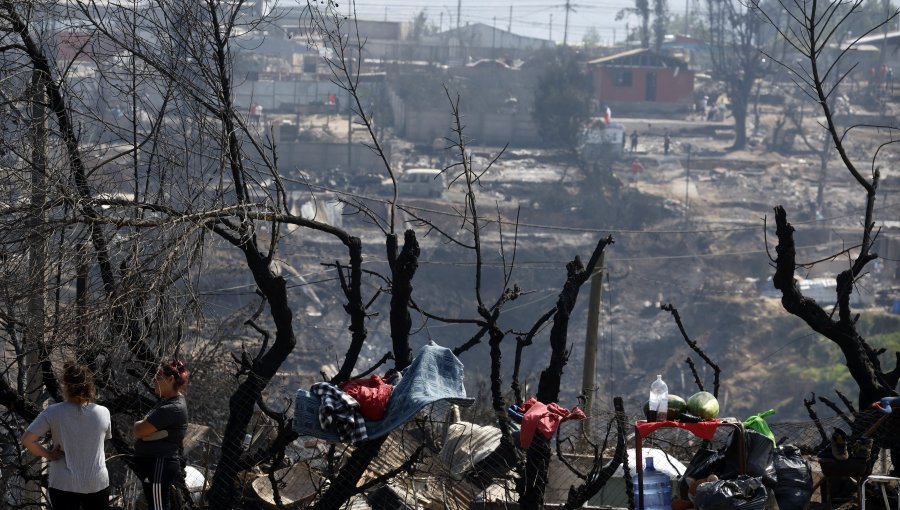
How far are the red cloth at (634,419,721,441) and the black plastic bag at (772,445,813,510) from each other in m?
0.35

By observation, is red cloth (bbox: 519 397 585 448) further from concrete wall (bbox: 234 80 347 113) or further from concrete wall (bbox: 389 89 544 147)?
concrete wall (bbox: 234 80 347 113)

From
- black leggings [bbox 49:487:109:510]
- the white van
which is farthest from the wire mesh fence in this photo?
the white van

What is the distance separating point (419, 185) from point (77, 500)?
1675 inches

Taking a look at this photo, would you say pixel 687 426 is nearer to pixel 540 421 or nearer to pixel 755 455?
pixel 755 455

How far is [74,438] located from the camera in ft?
16.8

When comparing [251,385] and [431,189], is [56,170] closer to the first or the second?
[251,385]

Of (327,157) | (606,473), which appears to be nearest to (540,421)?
(606,473)

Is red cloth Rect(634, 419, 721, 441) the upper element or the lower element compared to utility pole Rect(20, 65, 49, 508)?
lower

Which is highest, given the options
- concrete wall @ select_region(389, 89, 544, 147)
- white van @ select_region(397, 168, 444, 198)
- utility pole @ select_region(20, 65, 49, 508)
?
utility pole @ select_region(20, 65, 49, 508)

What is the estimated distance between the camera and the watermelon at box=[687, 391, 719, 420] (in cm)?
563

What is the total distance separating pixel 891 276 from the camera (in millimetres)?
44531

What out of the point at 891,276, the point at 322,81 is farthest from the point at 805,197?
the point at 322,81

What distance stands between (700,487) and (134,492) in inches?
157

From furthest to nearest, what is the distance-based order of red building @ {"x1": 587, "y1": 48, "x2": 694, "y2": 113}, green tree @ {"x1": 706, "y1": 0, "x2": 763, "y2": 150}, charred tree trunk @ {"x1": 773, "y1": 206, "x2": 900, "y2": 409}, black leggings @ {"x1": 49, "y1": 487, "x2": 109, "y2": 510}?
1. red building @ {"x1": 587, "y1": 48, "x2": 694, "y2": 113}
2. green tree @ {"x1": 706, "y1": 0, "x2": 763, "y2": 150}
3. charred tree trunk @ {"x1": 773, "y1": 206, "x2": 900, "y2": 409}
4. black leggings @ {"x1": 49, "y1": 487, "x2": 109, "y2": 510}
